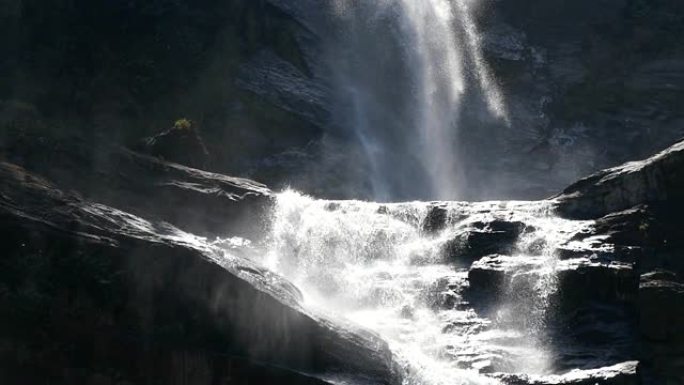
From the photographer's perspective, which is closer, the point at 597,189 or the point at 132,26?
the point at 597,189

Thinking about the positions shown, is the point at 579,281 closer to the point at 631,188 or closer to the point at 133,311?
the point at 631,188

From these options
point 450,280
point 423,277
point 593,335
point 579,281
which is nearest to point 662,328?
point 593,335

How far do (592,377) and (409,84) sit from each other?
3104cm

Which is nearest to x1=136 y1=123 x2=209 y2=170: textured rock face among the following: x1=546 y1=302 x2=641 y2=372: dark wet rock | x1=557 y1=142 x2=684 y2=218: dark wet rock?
x1=557 y1=142 x2=684 y2=218: dark wet rock

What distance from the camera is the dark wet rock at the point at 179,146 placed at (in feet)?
96.8

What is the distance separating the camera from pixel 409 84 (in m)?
50.7

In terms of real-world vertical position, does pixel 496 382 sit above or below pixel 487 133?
below

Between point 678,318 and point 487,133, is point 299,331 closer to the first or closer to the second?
point 678,318

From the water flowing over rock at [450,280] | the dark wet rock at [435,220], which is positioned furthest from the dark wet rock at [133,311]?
the dark wet rock at [435,220]

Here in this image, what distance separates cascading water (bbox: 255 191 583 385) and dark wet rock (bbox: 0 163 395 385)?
9.23 feet

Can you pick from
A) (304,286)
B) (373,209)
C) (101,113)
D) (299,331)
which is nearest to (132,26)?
(101,113)

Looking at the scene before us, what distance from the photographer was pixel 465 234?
93.7ft

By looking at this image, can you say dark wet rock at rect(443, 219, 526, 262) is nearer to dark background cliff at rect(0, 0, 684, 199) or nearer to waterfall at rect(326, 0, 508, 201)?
dark background cliff at rect(0, 0, 684, 199)

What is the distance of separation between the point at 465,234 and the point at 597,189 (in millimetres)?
4070
